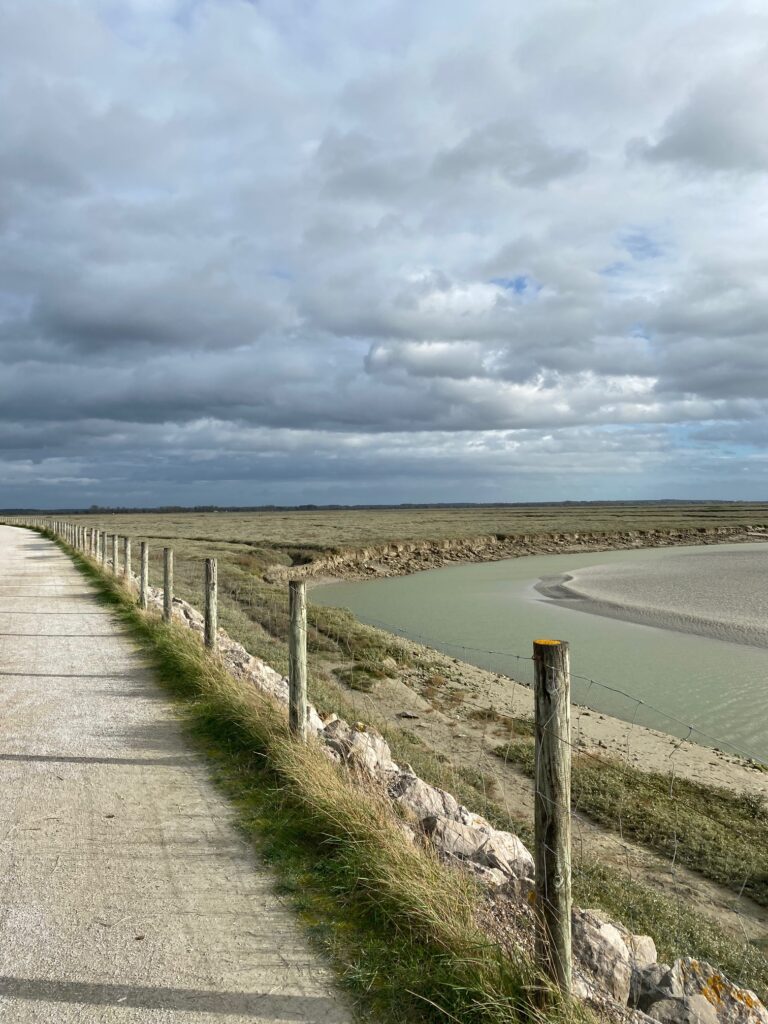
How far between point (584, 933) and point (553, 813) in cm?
123

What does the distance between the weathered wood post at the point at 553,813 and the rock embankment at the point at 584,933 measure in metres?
0.38

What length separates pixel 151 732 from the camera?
7746 mm

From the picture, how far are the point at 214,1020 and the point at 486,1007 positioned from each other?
1204mm

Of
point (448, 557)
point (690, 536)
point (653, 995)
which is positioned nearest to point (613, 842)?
point (653, 995)

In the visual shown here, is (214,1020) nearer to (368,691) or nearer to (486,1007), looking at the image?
(486,1007)

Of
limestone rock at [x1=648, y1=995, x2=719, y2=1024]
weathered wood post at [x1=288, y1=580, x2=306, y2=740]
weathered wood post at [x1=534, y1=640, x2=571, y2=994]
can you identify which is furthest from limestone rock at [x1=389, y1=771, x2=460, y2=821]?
weathered wood post at [x1=534, y1=640, x2=571, y2=994]

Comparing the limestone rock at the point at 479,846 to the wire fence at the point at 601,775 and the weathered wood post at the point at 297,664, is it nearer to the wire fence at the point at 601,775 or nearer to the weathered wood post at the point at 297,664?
the wire fence at the point at 601,775

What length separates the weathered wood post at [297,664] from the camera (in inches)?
277

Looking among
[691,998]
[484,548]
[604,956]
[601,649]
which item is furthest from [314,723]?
[484,548]

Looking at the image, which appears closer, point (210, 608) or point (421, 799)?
point (421, 799)

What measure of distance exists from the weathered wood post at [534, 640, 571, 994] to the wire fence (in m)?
0.02

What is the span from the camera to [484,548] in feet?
184

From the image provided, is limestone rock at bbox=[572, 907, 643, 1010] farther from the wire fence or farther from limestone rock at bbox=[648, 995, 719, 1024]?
the wire fence

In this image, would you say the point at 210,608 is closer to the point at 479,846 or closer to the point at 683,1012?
the point at 479,846
